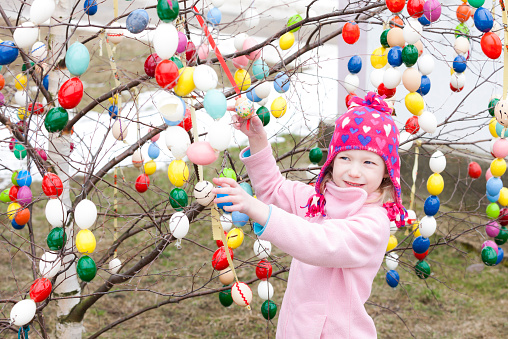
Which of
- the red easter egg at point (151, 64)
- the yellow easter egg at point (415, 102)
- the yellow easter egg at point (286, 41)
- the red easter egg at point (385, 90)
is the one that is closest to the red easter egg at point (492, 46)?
the yellow easter egg at point (415, 102)

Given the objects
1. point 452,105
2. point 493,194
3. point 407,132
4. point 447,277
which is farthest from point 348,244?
point 452,105

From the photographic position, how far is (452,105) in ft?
14.5

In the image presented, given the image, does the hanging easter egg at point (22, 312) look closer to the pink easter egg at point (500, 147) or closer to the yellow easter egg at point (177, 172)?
the yellow easter egg at point (177, 172)

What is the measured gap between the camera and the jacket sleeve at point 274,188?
191 cm

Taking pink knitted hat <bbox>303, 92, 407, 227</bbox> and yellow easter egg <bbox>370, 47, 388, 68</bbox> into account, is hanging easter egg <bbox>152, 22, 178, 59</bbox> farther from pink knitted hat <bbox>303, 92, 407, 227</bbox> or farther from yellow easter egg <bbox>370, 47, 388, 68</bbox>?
yellow easter egg <bbox>370, 47, 388, 68</bbox>

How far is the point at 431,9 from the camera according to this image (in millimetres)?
1960

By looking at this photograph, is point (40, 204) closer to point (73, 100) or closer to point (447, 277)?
point (447, 277)

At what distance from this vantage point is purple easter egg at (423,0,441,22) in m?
1.96

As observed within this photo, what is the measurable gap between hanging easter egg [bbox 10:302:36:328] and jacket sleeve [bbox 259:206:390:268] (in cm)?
73

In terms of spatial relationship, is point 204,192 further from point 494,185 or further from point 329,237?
point 494,185

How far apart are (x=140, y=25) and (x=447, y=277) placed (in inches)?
126

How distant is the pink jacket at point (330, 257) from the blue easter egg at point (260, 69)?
32cm

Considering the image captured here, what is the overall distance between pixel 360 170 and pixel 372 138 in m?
0.10

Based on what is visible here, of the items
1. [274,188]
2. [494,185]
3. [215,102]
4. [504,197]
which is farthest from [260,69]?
[504,197]
